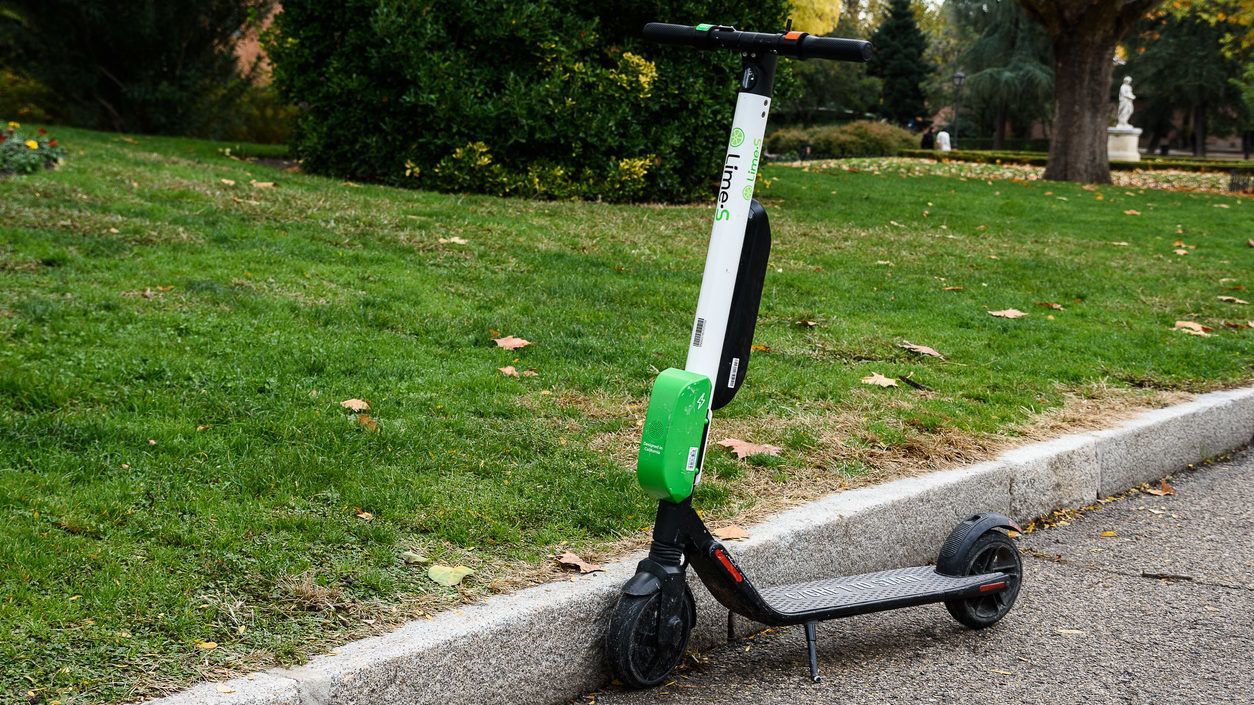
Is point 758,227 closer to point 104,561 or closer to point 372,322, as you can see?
point 104,561

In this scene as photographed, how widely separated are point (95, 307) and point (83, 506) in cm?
225

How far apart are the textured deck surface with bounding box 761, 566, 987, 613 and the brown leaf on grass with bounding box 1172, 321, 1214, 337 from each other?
4086 millimetres

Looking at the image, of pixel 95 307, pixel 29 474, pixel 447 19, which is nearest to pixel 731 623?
pixel 29 474

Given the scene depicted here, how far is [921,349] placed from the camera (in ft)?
18.6

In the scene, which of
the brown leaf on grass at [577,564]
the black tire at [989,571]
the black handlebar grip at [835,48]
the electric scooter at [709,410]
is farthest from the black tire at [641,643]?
the black handlebar grip at [835,48]

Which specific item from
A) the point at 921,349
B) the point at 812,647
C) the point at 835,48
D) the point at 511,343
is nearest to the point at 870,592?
the point at 812,647

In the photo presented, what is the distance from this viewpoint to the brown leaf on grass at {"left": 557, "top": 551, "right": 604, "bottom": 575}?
2936mm

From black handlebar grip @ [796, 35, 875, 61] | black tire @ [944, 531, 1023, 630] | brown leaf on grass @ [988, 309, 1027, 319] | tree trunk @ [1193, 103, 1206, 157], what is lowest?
black tire @ [944, 531, 1023, 630]

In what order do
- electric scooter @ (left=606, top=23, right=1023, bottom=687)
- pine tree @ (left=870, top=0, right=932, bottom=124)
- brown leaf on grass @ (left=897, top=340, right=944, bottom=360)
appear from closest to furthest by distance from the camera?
electric scooter @ (left=606, top=23, right=1023, bottom=687), brown leaf on grass @ (left=897, top=340, right=944, bottom=360), pine tree @ (left=870, top=0, right=932, bottom=124)

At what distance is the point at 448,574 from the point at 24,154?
725 centimetres

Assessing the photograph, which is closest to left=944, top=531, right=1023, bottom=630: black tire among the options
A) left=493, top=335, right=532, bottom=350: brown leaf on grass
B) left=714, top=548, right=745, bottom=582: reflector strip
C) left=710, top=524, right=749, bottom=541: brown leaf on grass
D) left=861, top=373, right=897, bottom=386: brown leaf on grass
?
left=710, top=524, right=749, bottom=541: brown leaf on grass

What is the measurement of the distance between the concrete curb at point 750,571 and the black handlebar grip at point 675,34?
1.37 m

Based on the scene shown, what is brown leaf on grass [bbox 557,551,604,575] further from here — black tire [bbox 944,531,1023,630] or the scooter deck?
black tire [bbox 944,531,1023,630]

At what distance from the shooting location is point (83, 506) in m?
2.98
